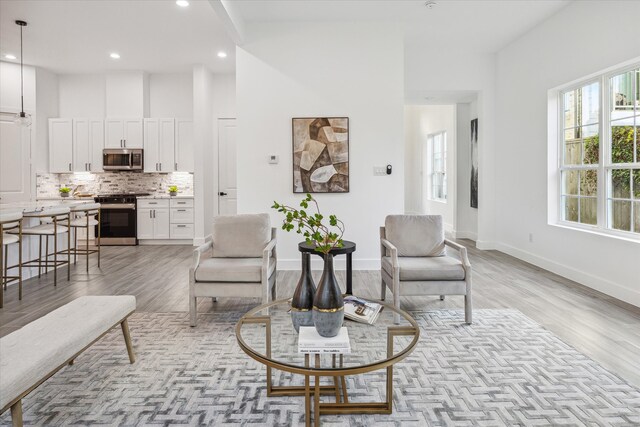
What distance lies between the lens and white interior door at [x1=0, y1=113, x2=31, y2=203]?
6973 mm

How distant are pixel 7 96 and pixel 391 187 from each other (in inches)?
275

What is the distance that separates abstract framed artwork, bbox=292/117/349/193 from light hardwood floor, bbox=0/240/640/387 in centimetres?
117

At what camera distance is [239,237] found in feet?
12.0

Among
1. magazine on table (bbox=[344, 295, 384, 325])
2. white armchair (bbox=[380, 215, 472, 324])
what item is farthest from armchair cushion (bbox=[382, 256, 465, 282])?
magazine on table (bbox=[344, 295, 384, 325])

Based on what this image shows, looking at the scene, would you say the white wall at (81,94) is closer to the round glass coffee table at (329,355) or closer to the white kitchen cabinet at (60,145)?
the white kitchen cabinet at (60,145)

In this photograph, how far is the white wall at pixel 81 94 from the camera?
7730 mm

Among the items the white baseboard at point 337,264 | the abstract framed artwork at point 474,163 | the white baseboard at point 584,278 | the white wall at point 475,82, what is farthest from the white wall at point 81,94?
the white baseboard at point 584,278

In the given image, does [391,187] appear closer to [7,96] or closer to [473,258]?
[473,258]

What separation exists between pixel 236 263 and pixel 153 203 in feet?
15.9

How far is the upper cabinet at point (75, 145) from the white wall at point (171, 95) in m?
1.08

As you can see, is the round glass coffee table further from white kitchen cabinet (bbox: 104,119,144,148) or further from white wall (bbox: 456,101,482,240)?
white kitchen cabinet (bbox: 104,119,144,148)

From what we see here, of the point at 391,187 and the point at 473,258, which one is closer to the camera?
the point at 391,187

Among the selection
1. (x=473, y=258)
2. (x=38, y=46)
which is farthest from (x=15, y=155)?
(x=473, y=258)

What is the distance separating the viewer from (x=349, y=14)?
4.94 meters
